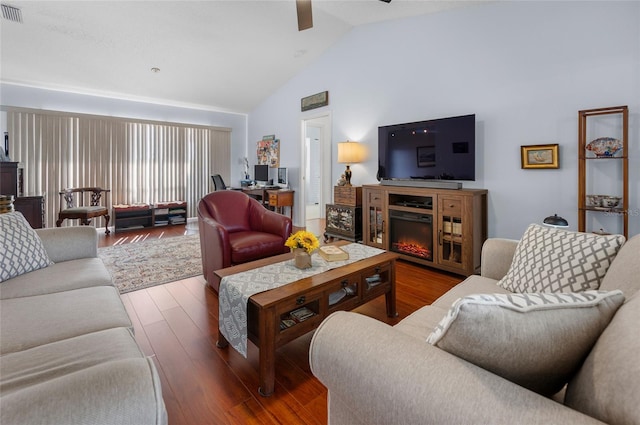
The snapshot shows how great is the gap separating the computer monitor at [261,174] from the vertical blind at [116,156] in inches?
36.1

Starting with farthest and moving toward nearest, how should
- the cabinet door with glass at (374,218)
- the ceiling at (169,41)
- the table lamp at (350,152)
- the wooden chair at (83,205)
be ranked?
the wooden chair at (83,205)
the table lamp at (350,152)
the cabinet door with glass at (374,218)
the ceiling at (169,41)

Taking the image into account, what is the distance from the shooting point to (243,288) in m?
1.72

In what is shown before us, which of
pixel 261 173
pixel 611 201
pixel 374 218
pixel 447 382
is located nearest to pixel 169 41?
pixel 261 173

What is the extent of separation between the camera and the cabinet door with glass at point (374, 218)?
3961 millimetres

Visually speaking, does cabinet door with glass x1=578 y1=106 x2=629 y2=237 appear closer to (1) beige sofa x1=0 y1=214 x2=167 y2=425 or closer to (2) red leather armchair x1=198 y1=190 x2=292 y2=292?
(2) red leather armchair x1=198 y1=190 x2=292 y2=292

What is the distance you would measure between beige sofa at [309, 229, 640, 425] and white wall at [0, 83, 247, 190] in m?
6.34

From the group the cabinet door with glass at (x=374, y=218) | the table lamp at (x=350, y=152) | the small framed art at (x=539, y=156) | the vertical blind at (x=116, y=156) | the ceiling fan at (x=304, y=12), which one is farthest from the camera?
the vertical blind at (x=116, y=156)

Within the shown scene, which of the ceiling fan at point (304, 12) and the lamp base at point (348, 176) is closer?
the ceiling fan at point (304, 12)

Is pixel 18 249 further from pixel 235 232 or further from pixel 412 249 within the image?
pixel 412 249

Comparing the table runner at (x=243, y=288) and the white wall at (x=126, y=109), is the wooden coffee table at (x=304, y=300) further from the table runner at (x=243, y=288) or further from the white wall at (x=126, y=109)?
the white wall at (x=126, y=109)

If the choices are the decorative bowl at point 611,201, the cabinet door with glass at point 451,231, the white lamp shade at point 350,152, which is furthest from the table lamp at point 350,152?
the decorative bowl at point 611,201

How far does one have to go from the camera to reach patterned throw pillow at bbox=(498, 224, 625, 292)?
53.7 inches

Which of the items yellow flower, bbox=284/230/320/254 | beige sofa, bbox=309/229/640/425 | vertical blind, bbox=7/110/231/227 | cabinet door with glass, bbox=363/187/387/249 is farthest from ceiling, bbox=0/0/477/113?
beige sofa, bbox=309/229/640/425

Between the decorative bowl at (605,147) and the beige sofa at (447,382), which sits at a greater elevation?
the decorative bowl at (605,147)
